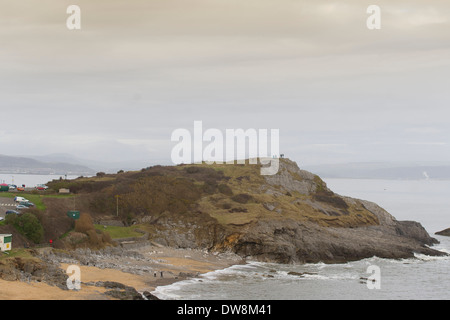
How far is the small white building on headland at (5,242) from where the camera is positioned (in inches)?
2185

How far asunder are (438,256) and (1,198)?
208 feet

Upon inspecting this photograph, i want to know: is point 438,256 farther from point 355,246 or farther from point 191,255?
point 191,255

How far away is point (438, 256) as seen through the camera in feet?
265

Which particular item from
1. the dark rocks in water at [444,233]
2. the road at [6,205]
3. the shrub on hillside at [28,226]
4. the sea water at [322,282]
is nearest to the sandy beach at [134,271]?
the sea water at [322,282]

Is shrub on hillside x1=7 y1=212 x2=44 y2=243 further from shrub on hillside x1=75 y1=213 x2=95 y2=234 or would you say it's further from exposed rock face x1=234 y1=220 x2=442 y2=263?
exposed rock face x1=234 y1=220 x2=442 y2=263

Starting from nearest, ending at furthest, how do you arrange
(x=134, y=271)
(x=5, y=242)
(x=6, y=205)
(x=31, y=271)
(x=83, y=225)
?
(x=31, y=271), (x=5, y=242), (x=134, y=271), (x=83, y=225), (x=6, y=205)

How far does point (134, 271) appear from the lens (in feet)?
190

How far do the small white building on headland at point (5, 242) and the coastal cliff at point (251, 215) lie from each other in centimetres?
911

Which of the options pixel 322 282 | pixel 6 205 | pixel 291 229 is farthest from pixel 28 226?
pixel 291 229

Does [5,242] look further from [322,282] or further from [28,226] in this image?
[322,282]

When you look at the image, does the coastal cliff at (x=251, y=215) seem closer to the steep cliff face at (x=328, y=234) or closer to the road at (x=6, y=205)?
the steep cliff face at (x=328, y=234)

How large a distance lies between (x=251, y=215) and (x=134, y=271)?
2828cm

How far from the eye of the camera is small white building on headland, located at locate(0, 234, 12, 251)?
55.5 metres
